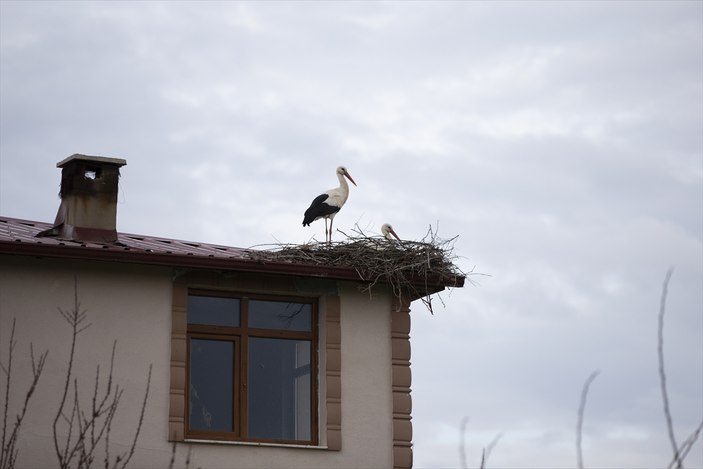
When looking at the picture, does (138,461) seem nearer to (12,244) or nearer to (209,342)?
(209,342)

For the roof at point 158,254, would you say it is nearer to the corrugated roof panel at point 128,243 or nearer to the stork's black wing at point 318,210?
the corrugated roof panel at point 128,243

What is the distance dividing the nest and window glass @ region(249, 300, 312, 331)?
0.49m

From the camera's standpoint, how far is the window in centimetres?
1178

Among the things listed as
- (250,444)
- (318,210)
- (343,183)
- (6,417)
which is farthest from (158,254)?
(343,183)

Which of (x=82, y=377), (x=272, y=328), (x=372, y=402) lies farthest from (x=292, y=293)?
(x=82, y=377)

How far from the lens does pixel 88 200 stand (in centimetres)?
1305

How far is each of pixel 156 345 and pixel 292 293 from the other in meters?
1.64

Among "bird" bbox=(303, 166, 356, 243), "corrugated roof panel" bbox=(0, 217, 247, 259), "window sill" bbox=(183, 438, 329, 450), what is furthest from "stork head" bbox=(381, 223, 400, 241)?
"window sill" bbox=(183, 438, 329, 450)

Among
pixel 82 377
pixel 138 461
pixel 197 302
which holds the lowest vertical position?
pixel 138 461

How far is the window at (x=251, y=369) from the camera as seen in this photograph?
1178 centimetres

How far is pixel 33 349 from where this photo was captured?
36.3 ft

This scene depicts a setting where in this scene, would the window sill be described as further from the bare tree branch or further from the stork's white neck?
the stork's white neck

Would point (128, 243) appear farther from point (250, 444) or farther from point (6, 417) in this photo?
point (6, 417)

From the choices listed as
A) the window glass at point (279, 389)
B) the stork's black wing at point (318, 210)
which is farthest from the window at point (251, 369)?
the stork's black wing at point (318, 210)
